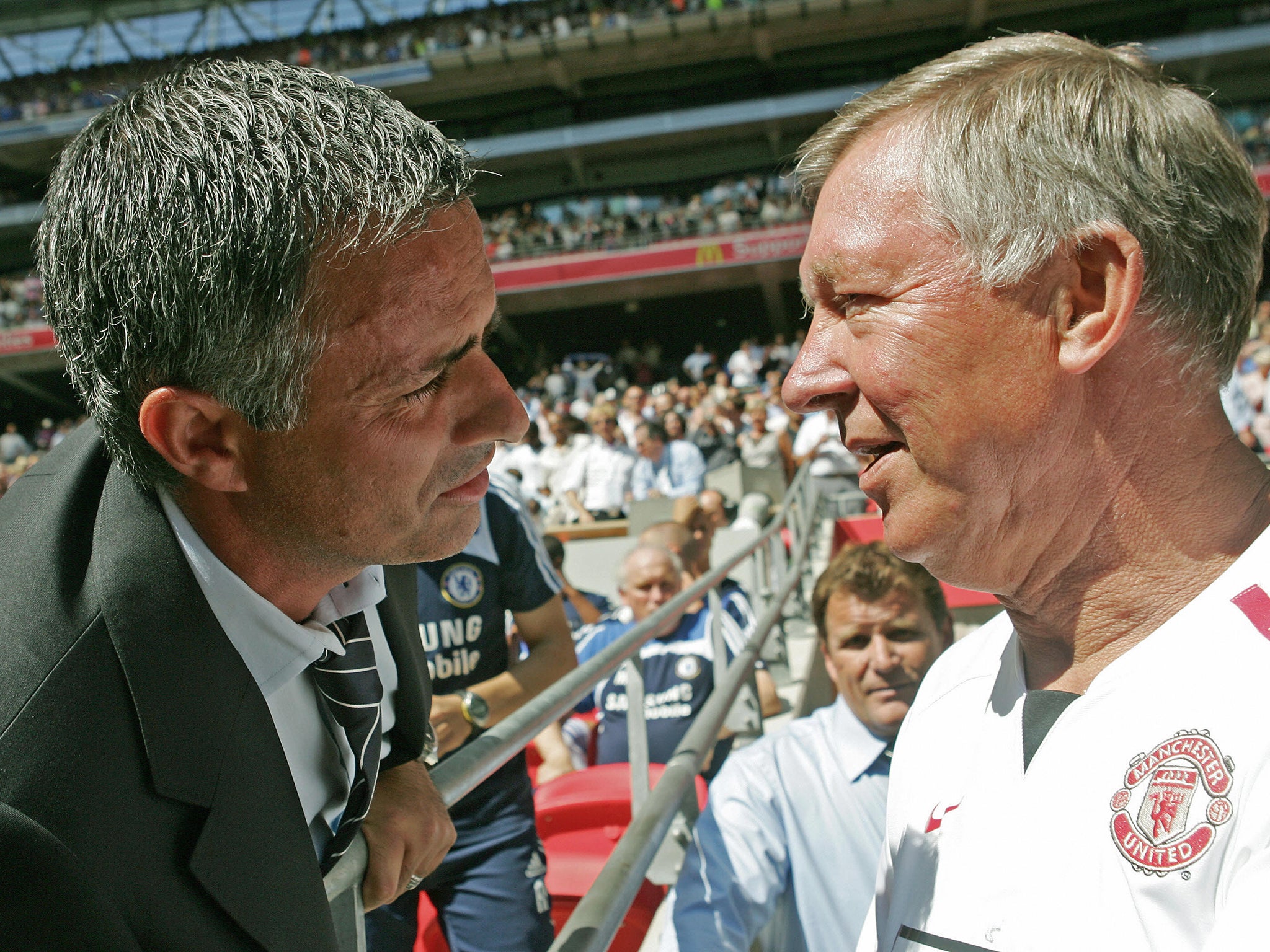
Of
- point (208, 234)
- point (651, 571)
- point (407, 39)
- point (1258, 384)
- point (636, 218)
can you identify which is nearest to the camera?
point (208, 234)

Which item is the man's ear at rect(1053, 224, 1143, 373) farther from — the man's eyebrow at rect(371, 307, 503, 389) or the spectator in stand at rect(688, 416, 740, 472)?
the spectator in stand at rect(688, 416, 740, 472)

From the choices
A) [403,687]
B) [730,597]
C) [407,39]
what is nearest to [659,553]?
[730,597]

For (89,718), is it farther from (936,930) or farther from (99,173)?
(936,930)

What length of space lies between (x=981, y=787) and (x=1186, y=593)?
0.99 ft

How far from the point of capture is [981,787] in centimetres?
107

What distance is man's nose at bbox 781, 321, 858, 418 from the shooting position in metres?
1.11

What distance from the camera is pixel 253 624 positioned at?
1.00m

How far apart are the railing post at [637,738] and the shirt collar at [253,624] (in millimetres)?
1239

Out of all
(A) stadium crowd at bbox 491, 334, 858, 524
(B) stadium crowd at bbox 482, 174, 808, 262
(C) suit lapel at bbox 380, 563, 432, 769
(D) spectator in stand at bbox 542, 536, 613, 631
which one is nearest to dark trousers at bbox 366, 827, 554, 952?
(C) suit lapel at bbox 380, 563, 432, 769

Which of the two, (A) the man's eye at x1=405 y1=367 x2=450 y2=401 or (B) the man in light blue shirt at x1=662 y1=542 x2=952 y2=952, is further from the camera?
(B) the man in light blue shirt at x1=662 y1=542 x2=952 y2=952

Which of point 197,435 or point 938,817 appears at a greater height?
point 197,435

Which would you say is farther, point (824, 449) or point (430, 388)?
point (824, 449)

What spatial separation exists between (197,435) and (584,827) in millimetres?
2183

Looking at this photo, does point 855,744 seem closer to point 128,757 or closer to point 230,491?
point 230,491
